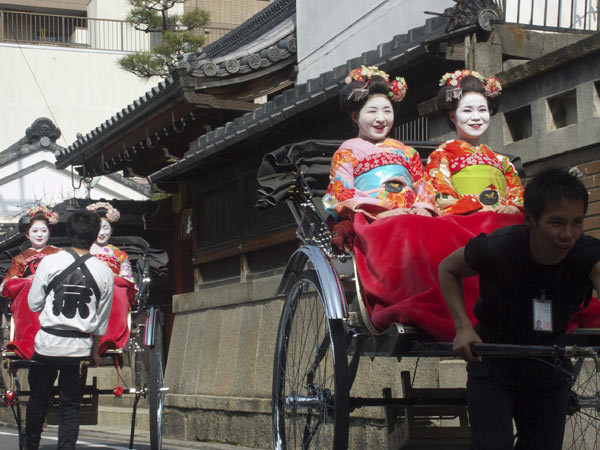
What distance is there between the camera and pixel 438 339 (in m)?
3.86

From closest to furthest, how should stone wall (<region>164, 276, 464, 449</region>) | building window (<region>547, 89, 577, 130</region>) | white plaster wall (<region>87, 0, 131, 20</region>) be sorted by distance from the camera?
building window (<region>547, 89, 577, 130</region>) < stone wall (<region>164, 276, 464, 449</region>) < white plaster wall (<region>87, 0, 131, 20</region>)

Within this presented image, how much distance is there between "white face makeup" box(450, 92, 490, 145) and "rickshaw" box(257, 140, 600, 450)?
0.39m

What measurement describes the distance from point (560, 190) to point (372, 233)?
124cm

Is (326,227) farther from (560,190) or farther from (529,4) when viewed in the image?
(529,4)

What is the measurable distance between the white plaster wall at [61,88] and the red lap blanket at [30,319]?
64.6 feet

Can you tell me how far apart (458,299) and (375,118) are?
2.06m

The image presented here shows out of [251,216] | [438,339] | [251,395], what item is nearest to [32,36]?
[251,216]

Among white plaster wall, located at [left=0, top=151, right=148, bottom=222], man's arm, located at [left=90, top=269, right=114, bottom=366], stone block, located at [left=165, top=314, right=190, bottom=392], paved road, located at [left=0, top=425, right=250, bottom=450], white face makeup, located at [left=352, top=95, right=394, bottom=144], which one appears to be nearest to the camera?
white face makeup, located at [left=352, top=95, right=394, bottom=144]

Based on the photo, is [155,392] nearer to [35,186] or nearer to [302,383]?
[302,383]

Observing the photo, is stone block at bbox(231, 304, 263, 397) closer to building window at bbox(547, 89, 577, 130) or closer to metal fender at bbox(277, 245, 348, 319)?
building window at bbox(547, 89, 577, 130)

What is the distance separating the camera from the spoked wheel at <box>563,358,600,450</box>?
4133mm

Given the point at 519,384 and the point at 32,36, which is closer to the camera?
the point at 519,384

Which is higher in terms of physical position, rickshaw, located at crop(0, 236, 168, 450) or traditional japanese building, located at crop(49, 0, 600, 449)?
traditional japanese building, located at crop(49, 0, 600, 449)

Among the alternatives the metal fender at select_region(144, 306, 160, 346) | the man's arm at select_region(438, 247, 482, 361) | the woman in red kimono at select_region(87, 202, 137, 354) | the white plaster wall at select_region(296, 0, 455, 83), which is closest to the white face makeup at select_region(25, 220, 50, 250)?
the woman in red kimono at select_region(87, 202, 137, 354)
